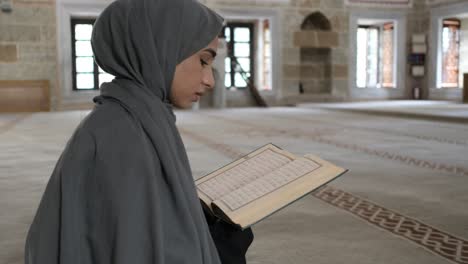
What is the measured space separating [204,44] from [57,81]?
978 cm

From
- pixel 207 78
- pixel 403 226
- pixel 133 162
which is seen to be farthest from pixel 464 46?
pixel 133 162

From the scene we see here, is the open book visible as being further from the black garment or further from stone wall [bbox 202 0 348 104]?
stone wall [bbox 202 0 348 104]

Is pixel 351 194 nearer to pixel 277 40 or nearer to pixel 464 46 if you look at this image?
pixel 277 40

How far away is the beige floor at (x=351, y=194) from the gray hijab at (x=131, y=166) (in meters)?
0.85

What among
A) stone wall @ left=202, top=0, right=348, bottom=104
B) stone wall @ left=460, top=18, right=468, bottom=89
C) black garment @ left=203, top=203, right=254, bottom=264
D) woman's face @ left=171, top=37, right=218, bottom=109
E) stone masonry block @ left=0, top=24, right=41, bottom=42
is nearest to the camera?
woman's face @ left=171, top=37, right=218, bottom=109

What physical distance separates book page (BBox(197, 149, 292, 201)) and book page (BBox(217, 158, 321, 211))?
26 millimetres

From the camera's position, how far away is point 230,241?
1291 mm

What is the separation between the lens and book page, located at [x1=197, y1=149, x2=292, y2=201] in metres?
1.35

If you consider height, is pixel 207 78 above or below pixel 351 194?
above

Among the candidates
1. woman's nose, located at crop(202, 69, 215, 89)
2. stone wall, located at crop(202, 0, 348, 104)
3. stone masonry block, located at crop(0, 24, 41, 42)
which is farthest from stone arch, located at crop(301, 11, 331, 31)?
woman's nose, located at crop(202, 69, 215, 89)

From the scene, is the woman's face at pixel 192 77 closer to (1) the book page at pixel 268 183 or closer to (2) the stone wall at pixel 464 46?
(1) the book page at pixel 268 183

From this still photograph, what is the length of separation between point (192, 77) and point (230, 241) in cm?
44

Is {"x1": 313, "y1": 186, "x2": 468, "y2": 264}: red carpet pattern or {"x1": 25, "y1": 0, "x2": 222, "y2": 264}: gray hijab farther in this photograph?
{"x1": 313, "y1": 186, "x2": 468, "y2": 264}: red carpet pattern

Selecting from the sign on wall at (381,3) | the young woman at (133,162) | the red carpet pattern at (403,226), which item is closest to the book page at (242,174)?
the young woman at (133,162)
